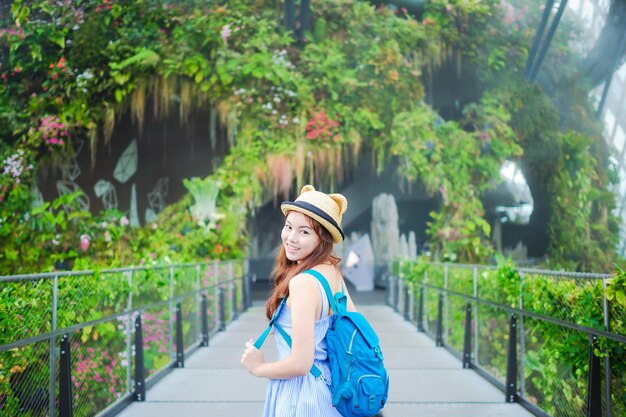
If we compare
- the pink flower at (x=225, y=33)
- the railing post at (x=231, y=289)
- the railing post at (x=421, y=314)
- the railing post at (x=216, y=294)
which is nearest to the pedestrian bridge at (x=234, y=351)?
the railing post at (x=216, y=294)

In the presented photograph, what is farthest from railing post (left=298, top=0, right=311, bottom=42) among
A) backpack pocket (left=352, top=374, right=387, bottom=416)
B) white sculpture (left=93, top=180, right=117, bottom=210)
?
backpack pocket (left=352, top=374, right=387, bottom=416)

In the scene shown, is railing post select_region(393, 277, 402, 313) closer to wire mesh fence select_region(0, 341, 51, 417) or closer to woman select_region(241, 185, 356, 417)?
wire mesh fence select_region(0, 341, 51, 417)

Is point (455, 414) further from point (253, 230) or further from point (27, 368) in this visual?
point (253, 230)

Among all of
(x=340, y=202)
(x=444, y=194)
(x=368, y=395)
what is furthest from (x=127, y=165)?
(x=368, y=395)

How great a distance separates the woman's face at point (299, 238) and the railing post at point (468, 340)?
5.41 m

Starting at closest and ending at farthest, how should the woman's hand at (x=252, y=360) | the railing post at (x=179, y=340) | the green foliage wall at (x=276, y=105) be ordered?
the woman's hand at (x=252, y=360) < the railing post at (x=179, y=340) < the green foliage wall at (x=276, y=105)

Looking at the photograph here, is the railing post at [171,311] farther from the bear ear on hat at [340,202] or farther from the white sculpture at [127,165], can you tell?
the white sculpture at [127,165]

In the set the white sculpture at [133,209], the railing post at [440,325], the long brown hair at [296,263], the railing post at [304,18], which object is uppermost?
the railing post at [304,18]

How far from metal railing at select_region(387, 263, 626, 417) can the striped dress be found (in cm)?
200

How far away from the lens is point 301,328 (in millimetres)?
1954

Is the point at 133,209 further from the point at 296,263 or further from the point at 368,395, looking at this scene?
the point at 368,395

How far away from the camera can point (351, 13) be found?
52.3 feet

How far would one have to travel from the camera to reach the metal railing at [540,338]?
13.0 feet

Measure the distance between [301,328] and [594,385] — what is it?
2658 mm
